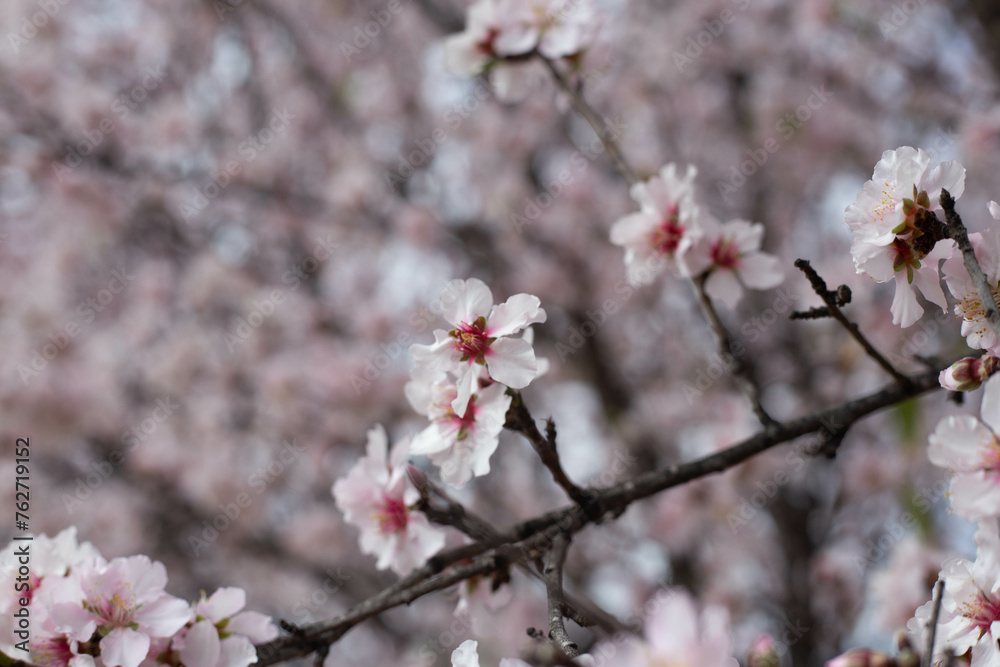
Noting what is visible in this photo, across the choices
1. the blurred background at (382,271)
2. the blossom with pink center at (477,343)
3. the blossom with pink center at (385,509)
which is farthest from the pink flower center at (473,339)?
the blurred background at (382,271)

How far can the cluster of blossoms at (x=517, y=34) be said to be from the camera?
151 cm

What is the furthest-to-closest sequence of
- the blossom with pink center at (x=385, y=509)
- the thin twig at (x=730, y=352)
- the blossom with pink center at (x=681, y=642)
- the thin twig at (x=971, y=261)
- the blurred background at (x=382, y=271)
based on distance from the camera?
the blurred background at (x=382, y=271)
the thin twig at (x=730, y=352)
the blossom with pink center at (x=385, y=509)
the thin twig at (x=971, y=261)
the blossom with pink center at (x=681, y=642)

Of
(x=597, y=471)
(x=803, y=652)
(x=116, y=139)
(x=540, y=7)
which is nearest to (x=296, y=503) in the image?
(x=597, y=471)

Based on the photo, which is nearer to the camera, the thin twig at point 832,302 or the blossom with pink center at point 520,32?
the thin twig at point 832,302

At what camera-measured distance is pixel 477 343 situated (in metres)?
0.94

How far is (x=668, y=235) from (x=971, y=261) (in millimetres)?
570

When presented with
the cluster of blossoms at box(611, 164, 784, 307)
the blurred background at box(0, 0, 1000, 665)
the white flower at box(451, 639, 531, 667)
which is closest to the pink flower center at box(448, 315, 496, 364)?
the white flower at box(451, 639, 531, 667)

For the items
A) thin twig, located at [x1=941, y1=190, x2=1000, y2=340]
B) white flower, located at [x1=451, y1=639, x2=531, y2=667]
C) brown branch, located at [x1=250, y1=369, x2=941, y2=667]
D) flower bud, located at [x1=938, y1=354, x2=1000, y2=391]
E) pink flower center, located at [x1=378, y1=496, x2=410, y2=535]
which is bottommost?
pink flower center, located at [x1=378, y1=496, x2=410, y2=535]

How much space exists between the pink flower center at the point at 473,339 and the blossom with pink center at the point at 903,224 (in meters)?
0.46

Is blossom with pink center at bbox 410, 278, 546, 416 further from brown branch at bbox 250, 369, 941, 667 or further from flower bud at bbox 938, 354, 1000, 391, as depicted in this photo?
flower bud at bbox 938, 354, 1000, 391

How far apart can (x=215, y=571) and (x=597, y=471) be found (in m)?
2.23

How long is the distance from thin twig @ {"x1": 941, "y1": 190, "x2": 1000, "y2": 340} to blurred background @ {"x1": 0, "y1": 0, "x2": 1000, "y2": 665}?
2424 mm

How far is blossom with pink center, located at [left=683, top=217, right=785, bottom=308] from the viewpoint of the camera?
1300mm

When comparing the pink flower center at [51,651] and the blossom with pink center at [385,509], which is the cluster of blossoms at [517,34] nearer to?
the blossom with pink center at [385,509]
